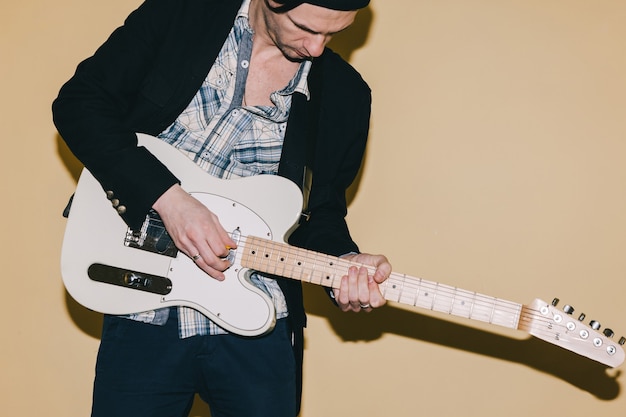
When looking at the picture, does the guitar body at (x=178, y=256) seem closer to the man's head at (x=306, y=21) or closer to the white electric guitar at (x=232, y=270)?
the white electric guitar at (x=232, y=270)

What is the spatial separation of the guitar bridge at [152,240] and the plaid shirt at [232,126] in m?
0.19

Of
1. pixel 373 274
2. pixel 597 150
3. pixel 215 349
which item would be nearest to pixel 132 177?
pixel 215 349

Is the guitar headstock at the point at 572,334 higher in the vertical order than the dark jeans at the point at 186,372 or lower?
higher

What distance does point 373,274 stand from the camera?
169 cm

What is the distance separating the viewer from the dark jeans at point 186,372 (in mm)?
1594

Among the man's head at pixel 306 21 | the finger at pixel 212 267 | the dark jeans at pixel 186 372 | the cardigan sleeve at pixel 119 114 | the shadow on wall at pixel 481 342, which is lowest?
the dark jeans at pixel 186 372

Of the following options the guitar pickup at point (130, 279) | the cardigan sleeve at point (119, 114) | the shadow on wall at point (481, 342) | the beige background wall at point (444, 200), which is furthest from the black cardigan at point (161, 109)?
the shadow on wall at point (481, 342)

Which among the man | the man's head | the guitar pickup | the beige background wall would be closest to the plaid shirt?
the man

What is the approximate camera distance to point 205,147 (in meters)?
1.73

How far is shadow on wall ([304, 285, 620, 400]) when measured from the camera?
2.24 metres

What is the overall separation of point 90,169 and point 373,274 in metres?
0.69

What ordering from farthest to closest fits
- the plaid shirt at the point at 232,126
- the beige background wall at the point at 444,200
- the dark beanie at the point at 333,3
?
1. the beige background wall at the point at 444,200
2. the plaid shirt at the point at 232,126
3. the dark beanie at the point at 333,3

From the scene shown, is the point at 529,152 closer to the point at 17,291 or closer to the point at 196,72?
the point at 196,72

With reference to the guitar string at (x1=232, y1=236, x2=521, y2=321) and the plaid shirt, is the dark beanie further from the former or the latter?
the guitar string at (x1=232, y1=236, x2=521, y2=321)
